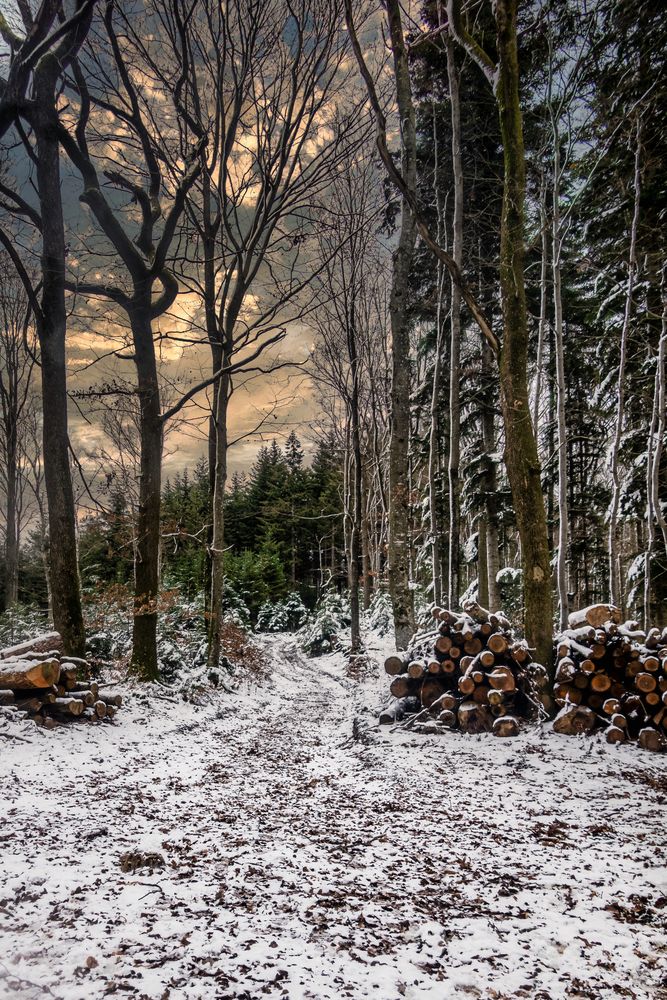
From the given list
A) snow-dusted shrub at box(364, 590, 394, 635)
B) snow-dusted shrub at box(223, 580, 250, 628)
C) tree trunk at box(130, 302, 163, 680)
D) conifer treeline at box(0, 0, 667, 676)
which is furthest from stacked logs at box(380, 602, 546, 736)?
snow-dusted shrub at box(223, 580, 250, 628)

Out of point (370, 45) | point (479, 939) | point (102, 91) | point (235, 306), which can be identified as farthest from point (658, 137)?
point (479, 939)

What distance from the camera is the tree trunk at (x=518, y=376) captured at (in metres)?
6.60

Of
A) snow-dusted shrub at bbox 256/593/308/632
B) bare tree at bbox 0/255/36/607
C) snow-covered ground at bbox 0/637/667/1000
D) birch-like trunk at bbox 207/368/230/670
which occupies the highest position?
bare tree at bbox 0/255/36/607

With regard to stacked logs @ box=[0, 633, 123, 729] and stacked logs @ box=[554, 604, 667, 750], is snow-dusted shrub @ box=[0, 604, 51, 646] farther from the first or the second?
stacked logs @ box=[554, 604, 667, 750]

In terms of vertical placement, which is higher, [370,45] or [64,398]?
[370,45]

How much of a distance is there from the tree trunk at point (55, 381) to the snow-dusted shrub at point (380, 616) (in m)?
12.4

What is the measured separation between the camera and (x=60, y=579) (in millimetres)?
7602

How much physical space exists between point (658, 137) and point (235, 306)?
887cm

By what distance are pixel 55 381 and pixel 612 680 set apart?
882 cm

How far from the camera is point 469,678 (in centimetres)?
636

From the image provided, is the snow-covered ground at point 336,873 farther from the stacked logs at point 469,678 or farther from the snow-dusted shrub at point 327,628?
the snow-dusted shrub at point 327,628

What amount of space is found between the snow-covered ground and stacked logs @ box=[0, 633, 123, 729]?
24.7 inches

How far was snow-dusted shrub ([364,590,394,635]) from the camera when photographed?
61.5 ft

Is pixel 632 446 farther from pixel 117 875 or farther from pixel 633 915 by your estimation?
pixel 117 875
